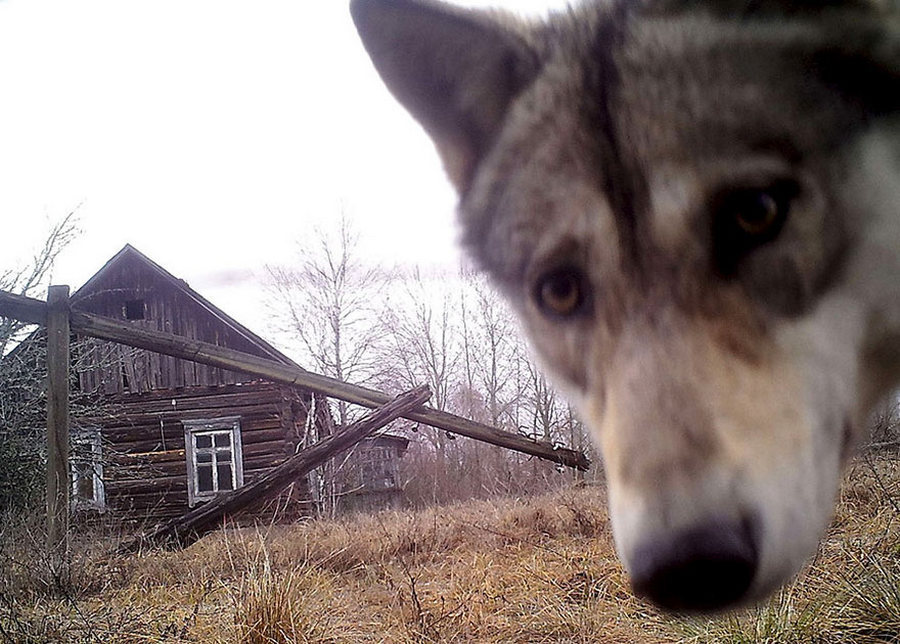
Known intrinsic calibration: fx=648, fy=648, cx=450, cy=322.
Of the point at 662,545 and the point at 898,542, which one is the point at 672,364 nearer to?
the point at 662,545

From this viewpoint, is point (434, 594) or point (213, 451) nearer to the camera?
point (434, 594)

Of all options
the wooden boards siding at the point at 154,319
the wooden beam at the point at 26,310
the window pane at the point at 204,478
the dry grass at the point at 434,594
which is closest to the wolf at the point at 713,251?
the dry grass at the point at 434,594

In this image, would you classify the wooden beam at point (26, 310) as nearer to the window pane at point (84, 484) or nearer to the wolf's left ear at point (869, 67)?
the wolf's left ear at point (869, 67)

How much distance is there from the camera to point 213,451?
1536cm

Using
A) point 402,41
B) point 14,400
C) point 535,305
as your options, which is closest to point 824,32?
point 535,305

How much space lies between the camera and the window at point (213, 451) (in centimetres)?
1530

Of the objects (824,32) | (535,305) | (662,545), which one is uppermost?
(824,32)

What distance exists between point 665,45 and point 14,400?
1204 centimetres

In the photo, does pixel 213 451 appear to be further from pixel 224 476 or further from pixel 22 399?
pixel 22 399

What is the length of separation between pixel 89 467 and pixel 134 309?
3784 mm

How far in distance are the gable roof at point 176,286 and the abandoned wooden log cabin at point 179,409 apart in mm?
24

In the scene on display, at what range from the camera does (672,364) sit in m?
1.03

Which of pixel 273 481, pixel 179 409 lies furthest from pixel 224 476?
pixel 273 481

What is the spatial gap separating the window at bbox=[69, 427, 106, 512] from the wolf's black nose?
14034 mm
